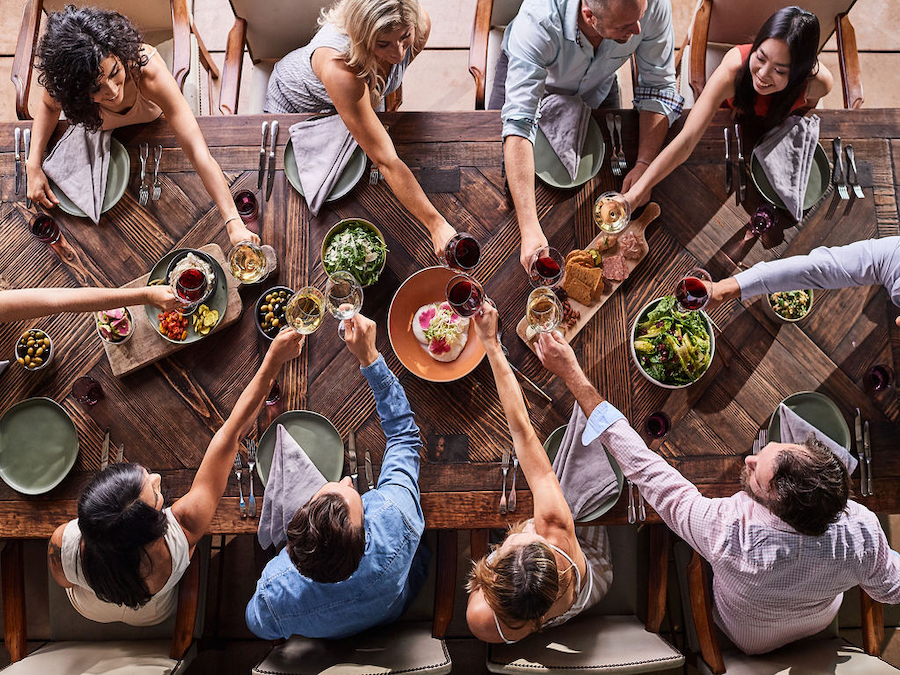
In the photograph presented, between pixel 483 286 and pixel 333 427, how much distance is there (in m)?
0.71

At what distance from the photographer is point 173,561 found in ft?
6.44

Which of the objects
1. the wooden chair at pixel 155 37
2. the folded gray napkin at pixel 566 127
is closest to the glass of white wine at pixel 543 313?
the folded gray napkin at pixel 566 127

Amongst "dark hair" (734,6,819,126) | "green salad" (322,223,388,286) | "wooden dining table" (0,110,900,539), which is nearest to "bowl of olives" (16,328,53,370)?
"wooden dining table" (0,110,900,539)

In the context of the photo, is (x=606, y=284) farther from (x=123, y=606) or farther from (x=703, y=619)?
(x=123, y=606)

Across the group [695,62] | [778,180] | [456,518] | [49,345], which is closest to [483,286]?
[456,518]

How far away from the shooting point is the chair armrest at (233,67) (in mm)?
2537

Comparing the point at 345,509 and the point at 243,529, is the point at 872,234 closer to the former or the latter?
the point at 345,509

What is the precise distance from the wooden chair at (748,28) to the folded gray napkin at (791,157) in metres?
0.40

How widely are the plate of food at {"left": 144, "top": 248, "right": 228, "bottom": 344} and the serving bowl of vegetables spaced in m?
1.43

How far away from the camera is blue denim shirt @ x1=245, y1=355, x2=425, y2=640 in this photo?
1.86 meters

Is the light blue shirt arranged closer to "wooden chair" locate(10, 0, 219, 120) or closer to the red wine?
the red wine

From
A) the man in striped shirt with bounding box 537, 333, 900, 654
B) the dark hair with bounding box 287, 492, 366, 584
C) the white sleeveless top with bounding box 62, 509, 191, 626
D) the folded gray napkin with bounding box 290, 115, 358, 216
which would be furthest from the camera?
the folded gray napkin with bounding box 290, 115, 358, 216

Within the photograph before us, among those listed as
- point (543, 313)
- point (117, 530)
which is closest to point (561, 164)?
point (543, 313)

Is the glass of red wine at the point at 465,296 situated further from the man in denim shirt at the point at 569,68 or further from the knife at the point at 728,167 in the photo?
the knife at the point at 728,167
